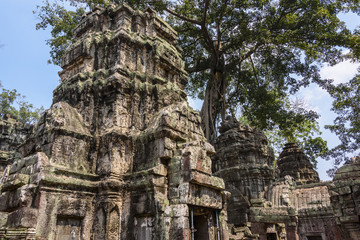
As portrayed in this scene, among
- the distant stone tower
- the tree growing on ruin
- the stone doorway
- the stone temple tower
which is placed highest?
the tree growing on ruin

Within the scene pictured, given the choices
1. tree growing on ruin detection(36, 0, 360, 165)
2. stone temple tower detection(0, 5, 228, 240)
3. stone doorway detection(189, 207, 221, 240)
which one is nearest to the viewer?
stone temple tower detection(0, 5, 228, 240)

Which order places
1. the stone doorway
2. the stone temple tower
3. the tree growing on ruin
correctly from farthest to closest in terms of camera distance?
the tree growing on ruin → the stone doorway → the stone temple tower

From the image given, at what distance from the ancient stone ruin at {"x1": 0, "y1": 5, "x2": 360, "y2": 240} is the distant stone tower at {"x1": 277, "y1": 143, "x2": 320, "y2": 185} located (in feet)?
32.6

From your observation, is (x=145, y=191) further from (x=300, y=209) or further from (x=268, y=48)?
(x=268, y=48)

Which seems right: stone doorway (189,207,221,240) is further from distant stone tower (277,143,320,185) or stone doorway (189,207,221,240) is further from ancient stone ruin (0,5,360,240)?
distant stone tower (277,143,320,185)

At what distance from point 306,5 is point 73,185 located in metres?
15.3

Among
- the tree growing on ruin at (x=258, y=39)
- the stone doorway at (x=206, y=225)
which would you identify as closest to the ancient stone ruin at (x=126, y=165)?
the stone doorway at (x=206, y=225)

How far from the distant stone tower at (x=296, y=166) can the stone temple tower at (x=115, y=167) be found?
14402 mm

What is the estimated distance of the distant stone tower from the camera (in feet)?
63.2

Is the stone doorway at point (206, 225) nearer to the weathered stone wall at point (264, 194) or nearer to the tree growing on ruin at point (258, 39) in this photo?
the weathered stone wall at point (264, 194)

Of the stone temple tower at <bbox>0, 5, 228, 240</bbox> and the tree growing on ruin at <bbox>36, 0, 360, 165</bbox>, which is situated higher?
the tree growing on ruin at <bbox>36, 0, 360, 165</bbox>

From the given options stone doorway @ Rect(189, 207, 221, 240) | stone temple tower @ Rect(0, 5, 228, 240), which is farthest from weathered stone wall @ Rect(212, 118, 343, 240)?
stone doorway @ Rect(189, 207, 221, 240)

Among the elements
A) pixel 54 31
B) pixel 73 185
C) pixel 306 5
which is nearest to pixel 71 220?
pixel 73 185

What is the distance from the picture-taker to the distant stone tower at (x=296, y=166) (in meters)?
19.2
